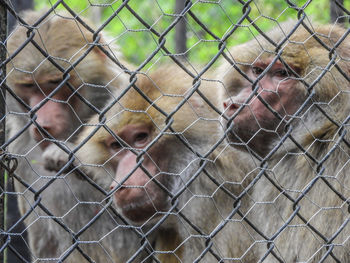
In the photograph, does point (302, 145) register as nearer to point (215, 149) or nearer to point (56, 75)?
point (215, 149)

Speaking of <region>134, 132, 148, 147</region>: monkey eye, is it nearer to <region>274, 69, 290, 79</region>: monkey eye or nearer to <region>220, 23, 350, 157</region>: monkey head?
<region>220, 23, 350, 157</region>: monkey head

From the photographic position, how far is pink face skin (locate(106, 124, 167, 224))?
11.3 ft

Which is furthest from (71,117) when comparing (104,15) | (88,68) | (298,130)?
(104,15)

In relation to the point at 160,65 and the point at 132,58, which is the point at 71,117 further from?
the point at 132,58

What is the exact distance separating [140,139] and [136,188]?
1.77 ft

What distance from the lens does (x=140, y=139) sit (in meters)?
3.91

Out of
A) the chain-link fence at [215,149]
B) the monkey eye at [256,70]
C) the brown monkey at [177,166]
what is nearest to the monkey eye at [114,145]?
the chain-link fence at [215,149]

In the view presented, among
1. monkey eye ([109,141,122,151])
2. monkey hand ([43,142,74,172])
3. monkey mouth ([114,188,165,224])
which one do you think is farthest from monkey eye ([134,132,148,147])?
monkey hand ([43,142,74,172])

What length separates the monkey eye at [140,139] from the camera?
388cm

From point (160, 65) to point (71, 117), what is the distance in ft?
2.50

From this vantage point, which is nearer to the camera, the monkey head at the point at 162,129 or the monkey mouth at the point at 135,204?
the monkey mouth at the point at 135,204

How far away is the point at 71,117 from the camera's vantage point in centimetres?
427

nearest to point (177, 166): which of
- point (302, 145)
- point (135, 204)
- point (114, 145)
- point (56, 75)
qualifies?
point (135, 204)

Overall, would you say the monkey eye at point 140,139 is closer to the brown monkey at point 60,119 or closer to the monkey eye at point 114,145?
the monkey eye at point 114,145
